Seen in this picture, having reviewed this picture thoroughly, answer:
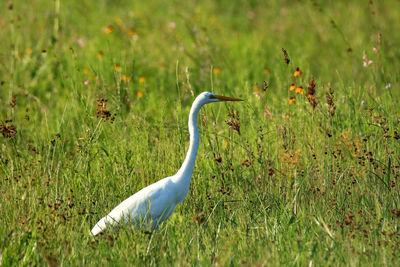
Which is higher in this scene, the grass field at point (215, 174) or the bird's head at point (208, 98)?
the bird's head at point (208, 98)

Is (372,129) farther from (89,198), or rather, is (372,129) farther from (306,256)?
(89,198)

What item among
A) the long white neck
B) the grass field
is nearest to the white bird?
the long white neck

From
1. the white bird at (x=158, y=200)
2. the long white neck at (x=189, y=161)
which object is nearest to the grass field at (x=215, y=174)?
the white bird at (x=158, y=200)

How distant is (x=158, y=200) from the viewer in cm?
381

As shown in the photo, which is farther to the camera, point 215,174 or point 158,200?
point 215,174

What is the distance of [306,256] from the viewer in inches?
128

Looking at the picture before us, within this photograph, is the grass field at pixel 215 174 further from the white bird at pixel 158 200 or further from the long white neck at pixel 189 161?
the long white neck at pixel 189 161

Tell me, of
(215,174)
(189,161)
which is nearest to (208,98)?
(189,161)

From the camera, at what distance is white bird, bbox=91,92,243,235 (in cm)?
375

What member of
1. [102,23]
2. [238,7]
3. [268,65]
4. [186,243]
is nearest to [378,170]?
[186,243]

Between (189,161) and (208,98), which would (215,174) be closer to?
(189,161)

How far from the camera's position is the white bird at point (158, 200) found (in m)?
3.75

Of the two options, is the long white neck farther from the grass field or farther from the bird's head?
the grass field

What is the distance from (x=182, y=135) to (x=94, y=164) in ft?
2.38
